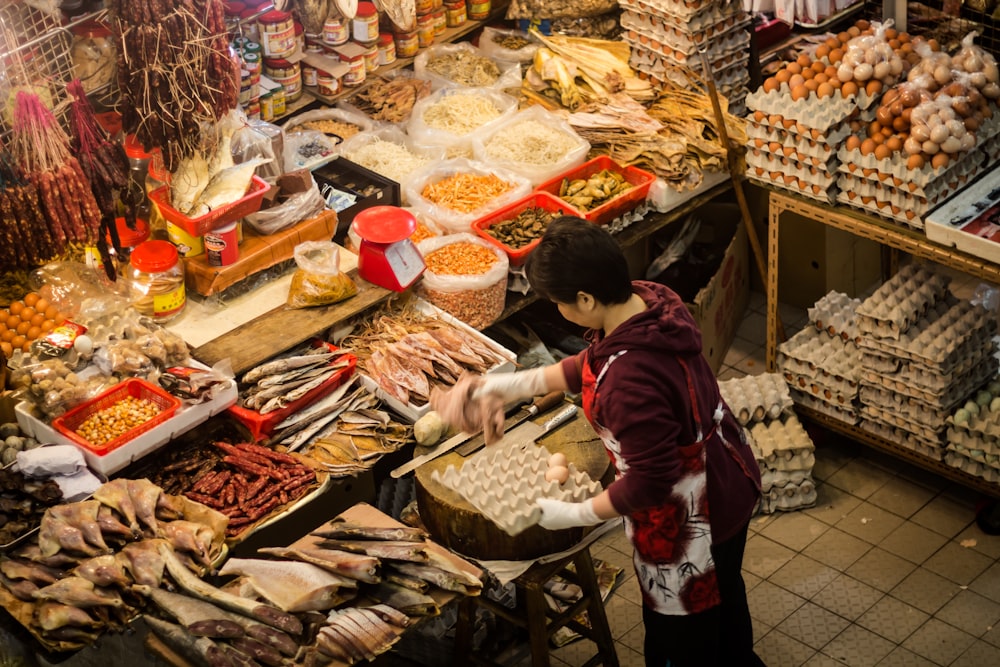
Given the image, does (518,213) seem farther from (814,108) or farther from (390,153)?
(814,108)

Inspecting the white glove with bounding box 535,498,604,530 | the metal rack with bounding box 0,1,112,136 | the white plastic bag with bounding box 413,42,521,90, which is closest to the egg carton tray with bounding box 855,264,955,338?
the white glove with bounding box 535,498,604,530

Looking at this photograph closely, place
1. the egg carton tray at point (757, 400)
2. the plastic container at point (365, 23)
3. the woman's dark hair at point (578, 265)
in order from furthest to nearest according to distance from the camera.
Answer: the plastic container at point (365, 23) → the egg carton tray at point (757, 400) → the woman's dark hair at point (578, 265)

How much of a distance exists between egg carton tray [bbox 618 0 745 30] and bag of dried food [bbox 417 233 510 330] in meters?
1.67

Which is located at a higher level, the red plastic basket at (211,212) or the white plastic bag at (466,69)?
the red plastic basket at (211,212)

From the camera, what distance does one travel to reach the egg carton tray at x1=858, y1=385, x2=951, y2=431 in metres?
5.51

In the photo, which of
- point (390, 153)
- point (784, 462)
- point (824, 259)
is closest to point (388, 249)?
point (390, 153)

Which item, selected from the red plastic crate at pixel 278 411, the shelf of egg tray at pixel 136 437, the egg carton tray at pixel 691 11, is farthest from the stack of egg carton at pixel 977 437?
the shelf of egg tray at pixel 136 437

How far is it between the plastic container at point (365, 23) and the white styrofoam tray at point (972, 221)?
321 centimetres

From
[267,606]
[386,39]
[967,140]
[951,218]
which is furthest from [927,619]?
[386,39]

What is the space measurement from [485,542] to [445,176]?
2.56 metres

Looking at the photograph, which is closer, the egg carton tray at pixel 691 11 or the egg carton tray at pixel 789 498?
the egg carton tray at pixel 789 498

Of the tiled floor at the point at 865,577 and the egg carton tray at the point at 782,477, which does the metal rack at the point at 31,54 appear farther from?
the egg carton tray at the point at 782,477

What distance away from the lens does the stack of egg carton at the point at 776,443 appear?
18.4ft

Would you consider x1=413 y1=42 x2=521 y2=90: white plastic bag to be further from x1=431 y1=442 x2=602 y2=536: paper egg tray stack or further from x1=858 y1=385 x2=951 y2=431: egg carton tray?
x1=431 y1=442 x2=602 y2=536: paper egg tray stack
